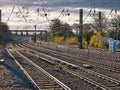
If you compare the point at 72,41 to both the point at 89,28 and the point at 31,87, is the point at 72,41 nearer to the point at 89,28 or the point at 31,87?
the point at 89,28

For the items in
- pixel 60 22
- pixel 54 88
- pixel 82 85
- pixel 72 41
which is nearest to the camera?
pixel 54 88

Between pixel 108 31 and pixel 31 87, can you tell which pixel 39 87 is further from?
pixel 108 31

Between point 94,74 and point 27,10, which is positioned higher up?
point 27,10

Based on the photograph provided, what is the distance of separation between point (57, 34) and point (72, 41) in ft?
112

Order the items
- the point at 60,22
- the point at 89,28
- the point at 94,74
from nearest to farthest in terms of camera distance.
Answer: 1. the point at 94,74
2. the point at 89,28
3. the point at 60,22

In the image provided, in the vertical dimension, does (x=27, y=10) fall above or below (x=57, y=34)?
above

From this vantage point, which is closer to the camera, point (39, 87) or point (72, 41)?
point (39, 87)

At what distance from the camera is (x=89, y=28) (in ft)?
409

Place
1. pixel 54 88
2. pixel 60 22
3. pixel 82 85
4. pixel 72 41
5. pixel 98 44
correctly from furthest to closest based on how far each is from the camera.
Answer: pixel 60 22 < pixel 72 41 < pixel 98 44 < pixel 82 85 < pixel 54 88

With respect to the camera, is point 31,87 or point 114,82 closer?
point 31,87

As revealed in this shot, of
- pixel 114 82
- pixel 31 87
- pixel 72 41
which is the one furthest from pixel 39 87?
pixel 72 41

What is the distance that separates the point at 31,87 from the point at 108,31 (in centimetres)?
8627

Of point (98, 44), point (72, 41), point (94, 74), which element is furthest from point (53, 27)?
point (94, 74)

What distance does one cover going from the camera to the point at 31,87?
58.6ft
